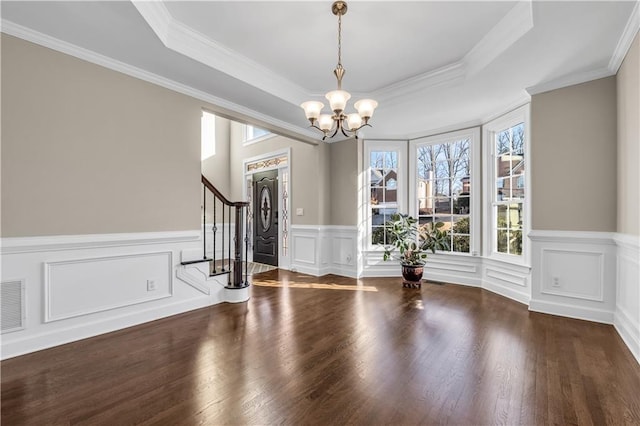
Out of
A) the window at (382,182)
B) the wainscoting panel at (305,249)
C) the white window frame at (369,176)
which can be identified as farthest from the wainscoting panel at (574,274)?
the wainscoting panel at (305,249)

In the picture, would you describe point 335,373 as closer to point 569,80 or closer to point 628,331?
point 628,331

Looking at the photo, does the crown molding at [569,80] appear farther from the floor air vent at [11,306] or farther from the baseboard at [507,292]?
the floor air vent at [11,306]

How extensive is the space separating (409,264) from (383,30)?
10.5 feet

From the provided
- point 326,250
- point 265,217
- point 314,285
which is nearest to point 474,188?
point 326,250

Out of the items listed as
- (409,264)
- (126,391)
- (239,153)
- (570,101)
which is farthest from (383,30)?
(239,153)

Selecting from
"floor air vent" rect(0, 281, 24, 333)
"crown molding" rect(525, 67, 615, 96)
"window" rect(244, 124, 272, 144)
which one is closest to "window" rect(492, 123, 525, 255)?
"crown molding" rect(525, 67, 615, 96)

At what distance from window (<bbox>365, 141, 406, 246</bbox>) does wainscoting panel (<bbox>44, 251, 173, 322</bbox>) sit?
3.45m

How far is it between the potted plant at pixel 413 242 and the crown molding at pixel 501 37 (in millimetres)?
2384

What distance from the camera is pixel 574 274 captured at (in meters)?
3.14

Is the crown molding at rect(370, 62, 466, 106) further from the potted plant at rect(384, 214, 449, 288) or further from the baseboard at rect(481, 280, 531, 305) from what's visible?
the baseboard at rect(481, 280, 531, 305)

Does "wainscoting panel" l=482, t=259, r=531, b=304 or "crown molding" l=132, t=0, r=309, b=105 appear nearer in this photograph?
"crown molding" l=132, t=0, r=309, b=105

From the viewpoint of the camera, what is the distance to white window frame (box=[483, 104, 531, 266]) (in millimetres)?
3629

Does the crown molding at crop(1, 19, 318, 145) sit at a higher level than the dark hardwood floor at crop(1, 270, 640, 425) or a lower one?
higher

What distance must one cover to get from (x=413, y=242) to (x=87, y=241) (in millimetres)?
4418
